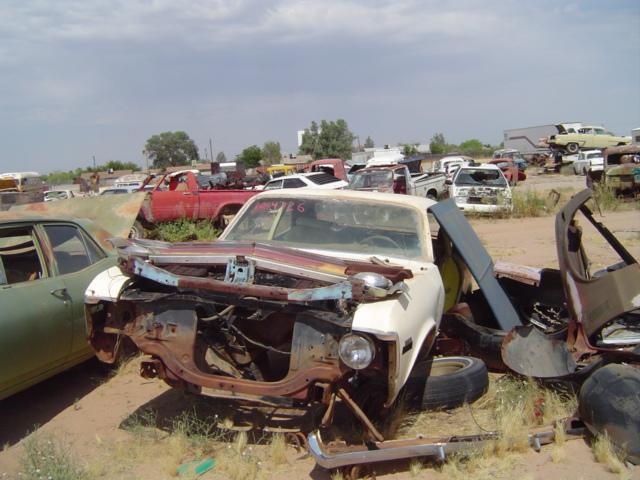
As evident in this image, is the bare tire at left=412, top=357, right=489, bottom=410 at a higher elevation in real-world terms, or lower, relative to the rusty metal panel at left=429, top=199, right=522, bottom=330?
lower

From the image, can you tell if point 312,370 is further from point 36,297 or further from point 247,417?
point 36,297

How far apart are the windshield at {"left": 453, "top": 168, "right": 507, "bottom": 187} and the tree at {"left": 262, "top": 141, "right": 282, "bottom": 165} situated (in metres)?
65.2

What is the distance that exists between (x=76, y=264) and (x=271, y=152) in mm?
84808

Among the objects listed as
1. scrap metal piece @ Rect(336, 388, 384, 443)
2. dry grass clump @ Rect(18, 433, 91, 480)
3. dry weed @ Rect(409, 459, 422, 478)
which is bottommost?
dry weed @ Rect(409, 459, 422, 478)

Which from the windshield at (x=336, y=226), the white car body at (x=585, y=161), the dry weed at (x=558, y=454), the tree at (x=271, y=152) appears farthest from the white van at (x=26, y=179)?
the tree at (x=271, y=152)

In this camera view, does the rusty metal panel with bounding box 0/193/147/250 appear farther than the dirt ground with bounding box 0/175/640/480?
Yes

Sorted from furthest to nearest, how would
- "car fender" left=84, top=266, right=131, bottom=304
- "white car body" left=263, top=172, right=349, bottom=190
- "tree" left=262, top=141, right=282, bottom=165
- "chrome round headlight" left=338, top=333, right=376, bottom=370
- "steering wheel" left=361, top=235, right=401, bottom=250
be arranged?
"tree" left=262, top=141, right=282, bottom=165 → "white car body" left=263, top=172, right=349, bottom=190 → "steering wheel" left=361, top=235, right=401, bottom=250 → "car fender" left=84, top=266, right=131, bottom=304 → "chrome round headlight" left=338, top=333, right=376, bottom=370

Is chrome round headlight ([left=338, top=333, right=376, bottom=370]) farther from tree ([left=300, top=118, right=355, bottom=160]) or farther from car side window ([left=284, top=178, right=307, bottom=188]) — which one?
tree ([left=300, top=118, right=355, bottom=160])

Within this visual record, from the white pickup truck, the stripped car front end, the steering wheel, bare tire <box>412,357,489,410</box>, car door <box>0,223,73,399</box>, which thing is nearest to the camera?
the stripped car front end

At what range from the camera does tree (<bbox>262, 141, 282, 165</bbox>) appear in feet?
277

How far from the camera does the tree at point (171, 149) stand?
96.9m

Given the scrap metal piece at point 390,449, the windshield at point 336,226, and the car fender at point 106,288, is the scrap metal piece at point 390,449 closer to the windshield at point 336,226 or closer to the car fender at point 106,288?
the windshield at point 336,226

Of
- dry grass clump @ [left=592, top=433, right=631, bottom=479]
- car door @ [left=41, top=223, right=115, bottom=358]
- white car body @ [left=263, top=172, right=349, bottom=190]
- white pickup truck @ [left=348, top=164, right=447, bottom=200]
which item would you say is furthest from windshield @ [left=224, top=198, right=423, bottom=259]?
white car body @ [left=263, top=172, right=349, bottom=190]

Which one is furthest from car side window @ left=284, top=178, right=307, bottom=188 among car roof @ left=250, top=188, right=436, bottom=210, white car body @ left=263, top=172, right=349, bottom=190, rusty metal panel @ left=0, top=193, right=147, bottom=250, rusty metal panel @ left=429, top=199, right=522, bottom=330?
rusty metal panel @ left=429, top=199, right=522, bottom=330
